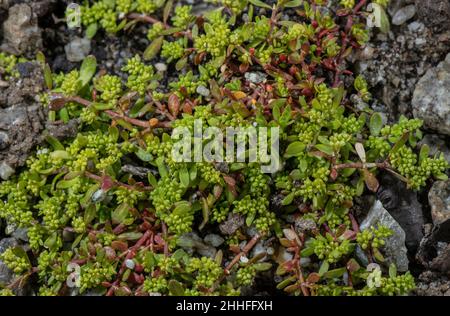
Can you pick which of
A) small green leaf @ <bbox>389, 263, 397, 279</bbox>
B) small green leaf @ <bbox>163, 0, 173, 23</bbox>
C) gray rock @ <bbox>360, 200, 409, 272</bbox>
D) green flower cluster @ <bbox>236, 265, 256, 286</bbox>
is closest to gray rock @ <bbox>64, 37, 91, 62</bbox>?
small green leaf @ <bbox>163, 0, 173, 23</bbox>

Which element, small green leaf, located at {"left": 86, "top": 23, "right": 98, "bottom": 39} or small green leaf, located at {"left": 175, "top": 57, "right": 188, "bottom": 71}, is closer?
small green leaf, located at {"left": 175, "top": 57, "right": 188, "bottom": 71}

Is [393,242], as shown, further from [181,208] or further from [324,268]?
[181,208]

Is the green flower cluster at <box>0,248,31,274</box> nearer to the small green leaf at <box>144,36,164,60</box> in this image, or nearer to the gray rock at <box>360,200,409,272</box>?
the small green leaf at <box>144,36,164,60</box>
